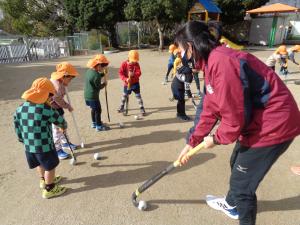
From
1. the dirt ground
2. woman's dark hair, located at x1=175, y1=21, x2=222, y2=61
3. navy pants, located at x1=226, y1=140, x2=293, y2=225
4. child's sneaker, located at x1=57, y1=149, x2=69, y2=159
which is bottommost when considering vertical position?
the dirt ground

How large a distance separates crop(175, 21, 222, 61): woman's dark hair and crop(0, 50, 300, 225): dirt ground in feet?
6.55

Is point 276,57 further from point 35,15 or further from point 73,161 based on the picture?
point 35,15

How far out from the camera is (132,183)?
12.4ft

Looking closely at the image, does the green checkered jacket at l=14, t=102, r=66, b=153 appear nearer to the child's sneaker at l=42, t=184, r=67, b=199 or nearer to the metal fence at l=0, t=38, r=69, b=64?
the child's sneaker at l=42, t=184, r=67, b=199

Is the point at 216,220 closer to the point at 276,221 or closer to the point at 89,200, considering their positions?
the point at 276,221

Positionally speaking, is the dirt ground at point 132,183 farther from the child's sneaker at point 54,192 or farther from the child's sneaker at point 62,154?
the child's sneaker at point 62,154

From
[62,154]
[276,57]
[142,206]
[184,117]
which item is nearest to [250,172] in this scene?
[142,206]

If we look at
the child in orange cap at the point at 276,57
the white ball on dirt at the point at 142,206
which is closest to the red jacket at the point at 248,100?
the white ball on dirt at the point at 142,206

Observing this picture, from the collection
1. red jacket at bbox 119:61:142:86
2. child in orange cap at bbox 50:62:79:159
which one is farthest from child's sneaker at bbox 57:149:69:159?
red jacket at bbox 119:61:142:86

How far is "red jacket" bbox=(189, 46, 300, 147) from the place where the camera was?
187 cm

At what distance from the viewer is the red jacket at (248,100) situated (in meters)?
1.87

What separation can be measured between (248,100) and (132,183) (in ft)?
7.73

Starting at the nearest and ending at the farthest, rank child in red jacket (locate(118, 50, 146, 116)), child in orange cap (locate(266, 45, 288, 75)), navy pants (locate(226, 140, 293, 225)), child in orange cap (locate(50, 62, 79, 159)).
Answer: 1. navy pants (locate(226, 140, 293, 225))
2. child in orange cap (locate(50, 62, 79, 159))
3. child in red jacket (locate(118, 50, 146, 116))
4. child in orange cap (locate(266, 45, 288, 75))

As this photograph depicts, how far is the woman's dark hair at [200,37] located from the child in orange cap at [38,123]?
188cm
